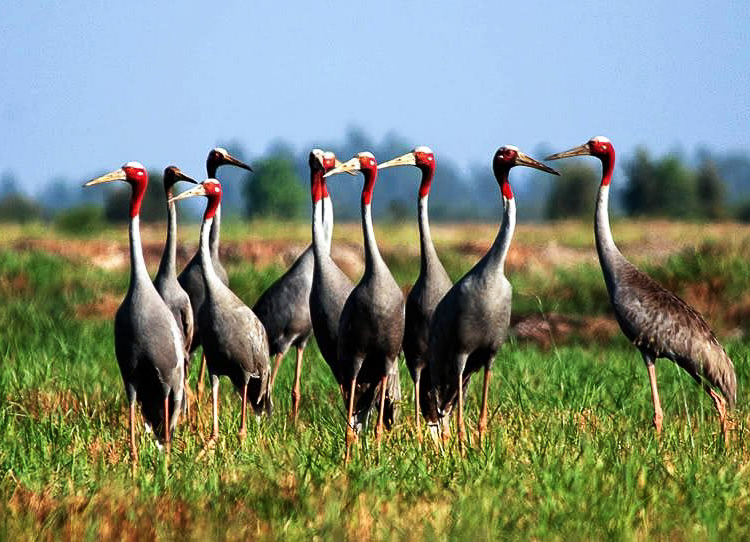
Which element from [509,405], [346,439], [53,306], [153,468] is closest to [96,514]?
[153,468]

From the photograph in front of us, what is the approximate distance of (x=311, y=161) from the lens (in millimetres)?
7410

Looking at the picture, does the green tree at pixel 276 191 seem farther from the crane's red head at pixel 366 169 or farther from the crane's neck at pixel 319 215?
the crane's red head at pixel 366 169

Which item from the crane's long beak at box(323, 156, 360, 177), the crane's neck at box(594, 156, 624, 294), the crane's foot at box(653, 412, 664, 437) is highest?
the crane's long beak at box(323, 156, 360, 177)

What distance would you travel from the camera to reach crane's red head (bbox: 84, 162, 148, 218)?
6262mm

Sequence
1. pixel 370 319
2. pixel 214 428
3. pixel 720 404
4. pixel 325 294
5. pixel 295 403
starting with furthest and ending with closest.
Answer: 1. pixel 295 403
2. pixel 720 404
3. pixel 325 294
4. pixel 214 428
5. pixel 370 319

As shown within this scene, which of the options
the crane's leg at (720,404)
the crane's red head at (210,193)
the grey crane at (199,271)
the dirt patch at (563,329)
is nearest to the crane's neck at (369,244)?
the crane's red head at (210,193)

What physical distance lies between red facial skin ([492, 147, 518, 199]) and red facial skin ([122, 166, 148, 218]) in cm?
172

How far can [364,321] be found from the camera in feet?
19.6

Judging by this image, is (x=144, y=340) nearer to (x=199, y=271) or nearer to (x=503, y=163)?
(x=199, y=271)

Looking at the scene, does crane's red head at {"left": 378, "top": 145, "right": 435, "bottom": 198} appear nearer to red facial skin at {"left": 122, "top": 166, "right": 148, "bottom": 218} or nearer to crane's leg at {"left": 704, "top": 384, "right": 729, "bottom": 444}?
red facial skin at {"left": 122, "top": 166, "right": 148, "bottom": 218}

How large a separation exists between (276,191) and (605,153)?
80.6 metres

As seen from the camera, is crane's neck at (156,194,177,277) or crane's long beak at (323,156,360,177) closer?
crane's long beak at (323,156,360,177)

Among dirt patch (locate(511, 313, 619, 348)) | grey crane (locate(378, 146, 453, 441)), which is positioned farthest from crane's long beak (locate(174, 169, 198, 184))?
dirt patch (locate(511, 313, 619, 348))

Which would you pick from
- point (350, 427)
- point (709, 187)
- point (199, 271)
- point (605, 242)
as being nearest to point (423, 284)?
point (350, 427)
